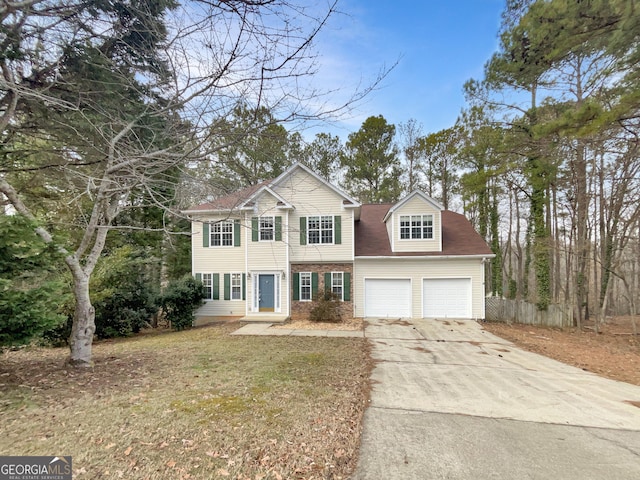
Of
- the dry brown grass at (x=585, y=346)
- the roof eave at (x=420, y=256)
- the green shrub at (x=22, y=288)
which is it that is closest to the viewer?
the green shrub at (x=22, y=288)

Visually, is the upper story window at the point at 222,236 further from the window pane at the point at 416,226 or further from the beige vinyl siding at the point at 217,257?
the window pane at the point at 416,226

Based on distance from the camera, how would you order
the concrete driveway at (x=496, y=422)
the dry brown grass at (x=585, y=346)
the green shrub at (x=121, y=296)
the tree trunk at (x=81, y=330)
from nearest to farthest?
the concrete driveway at (x=496, y=422)
the tree trunk at (x=81, y=330)
the dry brown grass at (x=585, y=346)
the green shrub at (x=121, y=296)

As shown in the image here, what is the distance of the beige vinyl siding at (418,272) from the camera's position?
44.5 feet

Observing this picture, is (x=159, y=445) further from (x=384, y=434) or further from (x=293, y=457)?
(x=384, y=434)

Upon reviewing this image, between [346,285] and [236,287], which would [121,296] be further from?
[346,285]

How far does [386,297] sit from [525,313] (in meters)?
6.60

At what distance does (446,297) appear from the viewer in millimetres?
13789

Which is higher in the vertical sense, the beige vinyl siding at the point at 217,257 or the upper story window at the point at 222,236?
the upper story window at the point at 222,236

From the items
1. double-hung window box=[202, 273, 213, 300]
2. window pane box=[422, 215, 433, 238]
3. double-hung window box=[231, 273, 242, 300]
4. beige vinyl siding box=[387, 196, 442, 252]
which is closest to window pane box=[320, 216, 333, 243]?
beige vinyl siding box=[387, 196, 442, 252]

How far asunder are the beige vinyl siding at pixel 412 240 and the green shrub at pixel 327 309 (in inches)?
147

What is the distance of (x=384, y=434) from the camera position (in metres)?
3.72

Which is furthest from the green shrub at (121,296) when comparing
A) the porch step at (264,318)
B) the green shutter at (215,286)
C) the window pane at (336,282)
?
the window pane at (336,282)

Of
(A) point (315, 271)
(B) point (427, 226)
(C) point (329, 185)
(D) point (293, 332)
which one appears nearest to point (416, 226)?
(B) point (427, 226)

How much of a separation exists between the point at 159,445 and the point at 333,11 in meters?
5.27
